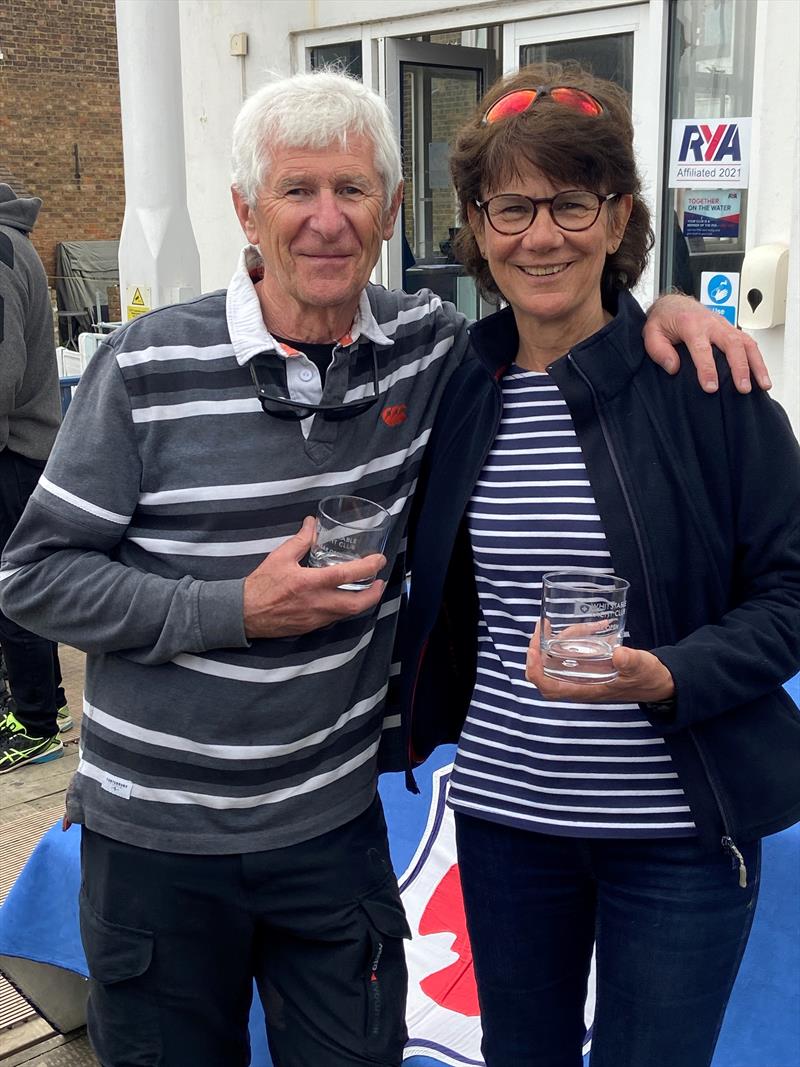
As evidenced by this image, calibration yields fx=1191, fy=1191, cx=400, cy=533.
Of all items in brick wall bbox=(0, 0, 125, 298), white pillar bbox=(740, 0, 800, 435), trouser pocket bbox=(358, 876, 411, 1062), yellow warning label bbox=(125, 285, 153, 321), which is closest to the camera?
trouser pocket bbox=(358, 876, 411, 1062)

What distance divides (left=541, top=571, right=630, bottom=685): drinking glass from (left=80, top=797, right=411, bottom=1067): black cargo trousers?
61cm

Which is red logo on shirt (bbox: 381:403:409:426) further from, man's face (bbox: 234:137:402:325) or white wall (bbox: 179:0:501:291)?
white wall (bbox: 179:0:501:291)

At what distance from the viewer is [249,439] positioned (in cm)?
186

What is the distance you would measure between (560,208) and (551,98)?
17cm

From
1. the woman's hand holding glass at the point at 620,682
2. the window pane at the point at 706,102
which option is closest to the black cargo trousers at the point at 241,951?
the woman's hand holding glass at the point at 620,682

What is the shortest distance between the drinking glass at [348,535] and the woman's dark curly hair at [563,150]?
1.75ft

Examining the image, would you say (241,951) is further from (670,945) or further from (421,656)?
(670,945)

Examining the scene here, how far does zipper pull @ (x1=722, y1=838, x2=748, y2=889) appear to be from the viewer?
1.72 m

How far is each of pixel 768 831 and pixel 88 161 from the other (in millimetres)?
19554

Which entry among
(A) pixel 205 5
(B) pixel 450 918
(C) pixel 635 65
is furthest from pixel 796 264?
(A) pixel 205 5

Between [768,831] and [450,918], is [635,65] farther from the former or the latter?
[768,831]

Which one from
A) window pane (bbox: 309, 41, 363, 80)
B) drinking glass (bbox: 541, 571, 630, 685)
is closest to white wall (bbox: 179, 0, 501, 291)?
window pane (bbox: 309, 41, 363, 80)

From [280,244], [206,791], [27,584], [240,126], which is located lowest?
[206,791]

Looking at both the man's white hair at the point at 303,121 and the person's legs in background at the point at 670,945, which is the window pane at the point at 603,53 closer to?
the man's white hair at the point at 303,121
